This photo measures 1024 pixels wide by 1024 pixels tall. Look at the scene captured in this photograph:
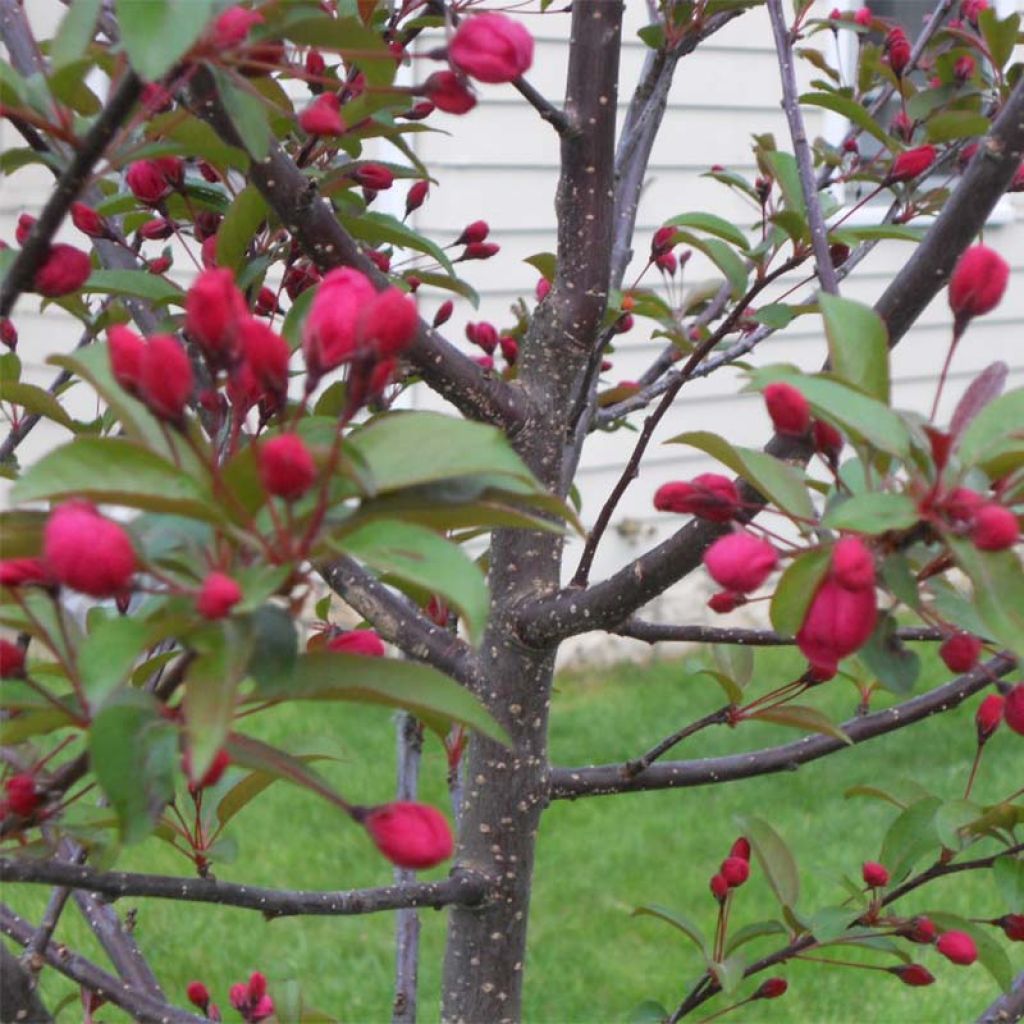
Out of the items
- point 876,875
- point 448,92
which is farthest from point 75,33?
point 876,875

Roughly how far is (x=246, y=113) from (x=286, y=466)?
346mm

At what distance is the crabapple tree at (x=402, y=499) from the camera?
70 centimetres

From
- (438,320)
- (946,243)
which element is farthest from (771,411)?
(438,320)

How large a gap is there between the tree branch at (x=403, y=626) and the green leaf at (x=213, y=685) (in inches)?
26.6

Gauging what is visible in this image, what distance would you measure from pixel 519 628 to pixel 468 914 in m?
0.28

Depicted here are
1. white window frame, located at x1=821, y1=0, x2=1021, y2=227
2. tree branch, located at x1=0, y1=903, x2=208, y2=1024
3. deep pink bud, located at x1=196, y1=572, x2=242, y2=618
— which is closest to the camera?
Result: deep pink bud, located at x1=196, y1=572, x2=242, y2=618

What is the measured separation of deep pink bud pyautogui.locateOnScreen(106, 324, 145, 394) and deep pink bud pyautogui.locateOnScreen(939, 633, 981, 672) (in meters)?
0.49

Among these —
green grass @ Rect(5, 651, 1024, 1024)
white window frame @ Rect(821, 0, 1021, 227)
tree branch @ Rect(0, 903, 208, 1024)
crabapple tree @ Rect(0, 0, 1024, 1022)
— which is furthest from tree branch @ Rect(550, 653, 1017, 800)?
white window frame @ Rect(821, 0, 1021, 227)

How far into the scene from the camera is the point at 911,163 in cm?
162

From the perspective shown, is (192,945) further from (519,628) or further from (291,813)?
(519,628)

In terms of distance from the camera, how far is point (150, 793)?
73 centimetres

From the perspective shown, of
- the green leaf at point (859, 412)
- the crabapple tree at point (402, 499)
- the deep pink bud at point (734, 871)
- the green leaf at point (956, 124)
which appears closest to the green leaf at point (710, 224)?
the crabapple tree at point (402, 499)

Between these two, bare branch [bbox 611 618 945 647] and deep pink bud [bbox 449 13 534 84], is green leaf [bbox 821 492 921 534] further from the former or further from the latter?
bare branch [bbox 611 618 945 647]

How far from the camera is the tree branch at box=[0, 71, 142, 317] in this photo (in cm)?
77
